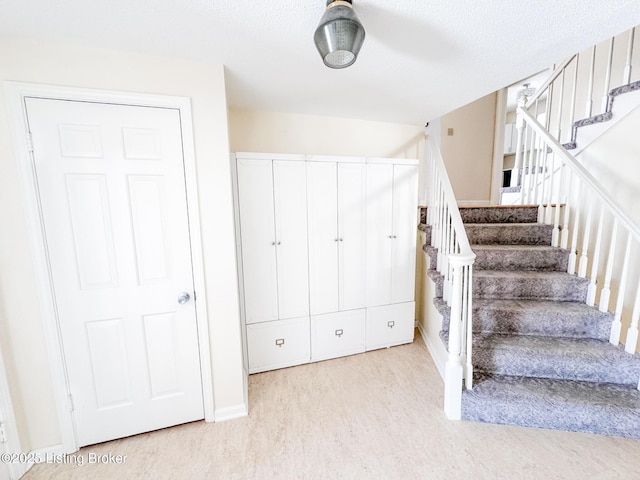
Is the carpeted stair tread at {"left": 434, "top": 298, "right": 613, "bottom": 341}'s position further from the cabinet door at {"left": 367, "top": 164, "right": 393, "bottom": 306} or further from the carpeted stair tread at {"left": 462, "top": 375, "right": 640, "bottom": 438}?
the cabinet door at {"left": 367, "top": 164, "right": 393, "bottom": 306}

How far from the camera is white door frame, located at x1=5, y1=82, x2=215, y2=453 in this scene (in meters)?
1.31

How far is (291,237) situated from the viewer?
88.3 inches

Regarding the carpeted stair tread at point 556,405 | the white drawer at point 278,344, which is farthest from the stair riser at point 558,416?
the white drawer at point 278,344

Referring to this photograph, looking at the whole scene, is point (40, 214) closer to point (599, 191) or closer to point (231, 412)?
point (231, 412)

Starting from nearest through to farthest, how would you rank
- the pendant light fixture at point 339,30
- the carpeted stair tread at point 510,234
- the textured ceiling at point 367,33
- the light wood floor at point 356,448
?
the pendant light fixture at point 339,30 → the textured ceiling at point 367,33 → the light wood floor at point 356,448 → the carpeted stair tread at point 510,234

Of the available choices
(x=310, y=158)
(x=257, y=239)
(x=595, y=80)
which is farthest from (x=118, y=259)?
(x=595, y=80)

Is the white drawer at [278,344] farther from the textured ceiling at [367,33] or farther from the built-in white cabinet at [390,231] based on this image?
the textured ceiling at [367,33]

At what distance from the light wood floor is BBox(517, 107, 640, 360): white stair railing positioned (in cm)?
88

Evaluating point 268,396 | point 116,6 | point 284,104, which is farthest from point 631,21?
point 268,396

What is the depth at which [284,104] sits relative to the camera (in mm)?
2250

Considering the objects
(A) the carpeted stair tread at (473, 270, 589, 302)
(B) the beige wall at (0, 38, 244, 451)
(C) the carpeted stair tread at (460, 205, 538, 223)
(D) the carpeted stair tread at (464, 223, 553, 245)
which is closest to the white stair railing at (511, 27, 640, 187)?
(C) the carpeted stair tread at (460, 205, 538, 223)

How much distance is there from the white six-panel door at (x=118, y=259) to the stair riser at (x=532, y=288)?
229 centimetres

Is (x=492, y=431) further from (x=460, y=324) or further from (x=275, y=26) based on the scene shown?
(x=275, y=26)

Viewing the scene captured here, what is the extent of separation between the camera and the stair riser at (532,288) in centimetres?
215
